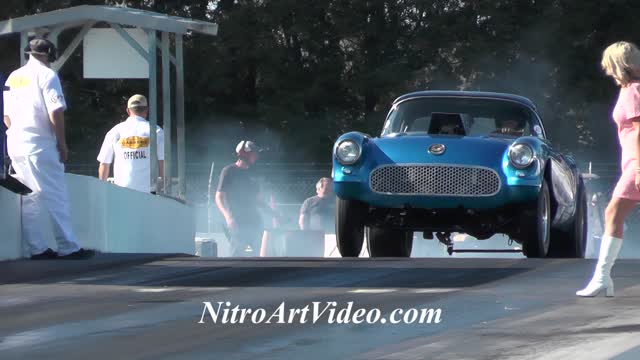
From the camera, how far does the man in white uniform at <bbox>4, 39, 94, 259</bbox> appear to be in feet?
38.9

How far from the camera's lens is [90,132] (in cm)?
4191

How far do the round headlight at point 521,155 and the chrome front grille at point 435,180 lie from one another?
19 centimetres

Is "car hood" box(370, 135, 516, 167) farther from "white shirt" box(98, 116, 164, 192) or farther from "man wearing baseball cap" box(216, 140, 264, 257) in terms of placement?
"man wearing baseball cap" box(216, 140, 264, 257)

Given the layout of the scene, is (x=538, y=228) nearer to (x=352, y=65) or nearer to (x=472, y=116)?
(x=472, y=116)

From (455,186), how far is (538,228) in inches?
30.4

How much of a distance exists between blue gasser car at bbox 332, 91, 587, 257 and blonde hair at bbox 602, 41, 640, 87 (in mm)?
3875

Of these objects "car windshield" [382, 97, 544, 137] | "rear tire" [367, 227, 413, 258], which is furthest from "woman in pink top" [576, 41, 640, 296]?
"rear tire" [367, 227, 413, 258]

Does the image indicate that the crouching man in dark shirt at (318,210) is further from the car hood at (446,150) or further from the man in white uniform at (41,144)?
the man in white uniform at (41,144)

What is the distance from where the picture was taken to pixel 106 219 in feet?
44.4

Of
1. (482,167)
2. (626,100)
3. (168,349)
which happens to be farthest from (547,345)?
(482,167)

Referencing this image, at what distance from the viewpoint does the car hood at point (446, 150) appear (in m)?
12.4

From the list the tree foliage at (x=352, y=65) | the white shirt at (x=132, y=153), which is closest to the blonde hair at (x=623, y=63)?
the white shirt at (x=132, y=153)

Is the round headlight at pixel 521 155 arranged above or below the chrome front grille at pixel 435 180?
above

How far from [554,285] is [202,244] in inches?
391
